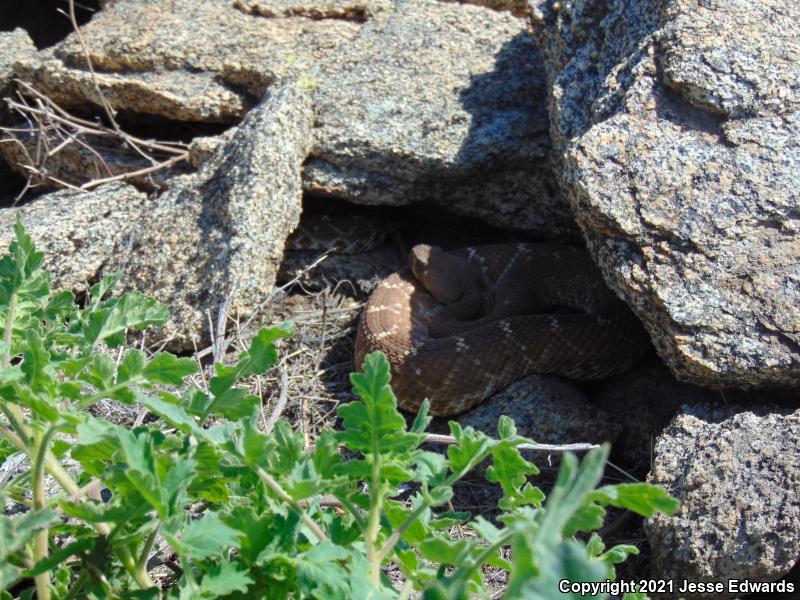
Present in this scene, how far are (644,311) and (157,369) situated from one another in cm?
207

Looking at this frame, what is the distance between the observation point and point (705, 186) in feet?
10.6

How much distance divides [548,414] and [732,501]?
3.42 feet

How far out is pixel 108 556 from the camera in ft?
5.55

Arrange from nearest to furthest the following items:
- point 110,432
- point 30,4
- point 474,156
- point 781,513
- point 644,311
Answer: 1. point 110,432
2. point 781,513
3. point 644,311
4. point 474,156
5. point 30,4

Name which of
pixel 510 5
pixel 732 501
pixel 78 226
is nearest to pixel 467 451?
pixel 732 501

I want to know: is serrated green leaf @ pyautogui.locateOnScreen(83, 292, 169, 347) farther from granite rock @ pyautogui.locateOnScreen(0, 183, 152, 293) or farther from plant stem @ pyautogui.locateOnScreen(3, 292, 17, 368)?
granite rock @ pyautogui.locateOnScreen(0, 183, 152, 293)

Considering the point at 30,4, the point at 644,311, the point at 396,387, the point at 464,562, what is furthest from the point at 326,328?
the point at 30,4

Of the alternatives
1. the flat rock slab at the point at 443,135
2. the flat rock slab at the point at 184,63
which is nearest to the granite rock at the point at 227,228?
the flat rock slab at the point at 443,135

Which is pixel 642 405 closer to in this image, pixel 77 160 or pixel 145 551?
pixel 145 551

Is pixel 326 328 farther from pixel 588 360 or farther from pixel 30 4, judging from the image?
pixel 30 4

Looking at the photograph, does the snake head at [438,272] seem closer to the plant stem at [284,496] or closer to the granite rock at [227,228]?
the granite rock at [227,228]

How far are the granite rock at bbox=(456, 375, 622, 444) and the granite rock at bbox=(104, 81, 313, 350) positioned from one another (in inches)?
48.8

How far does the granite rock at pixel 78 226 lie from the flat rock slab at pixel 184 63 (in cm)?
58

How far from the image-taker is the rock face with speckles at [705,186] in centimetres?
308
